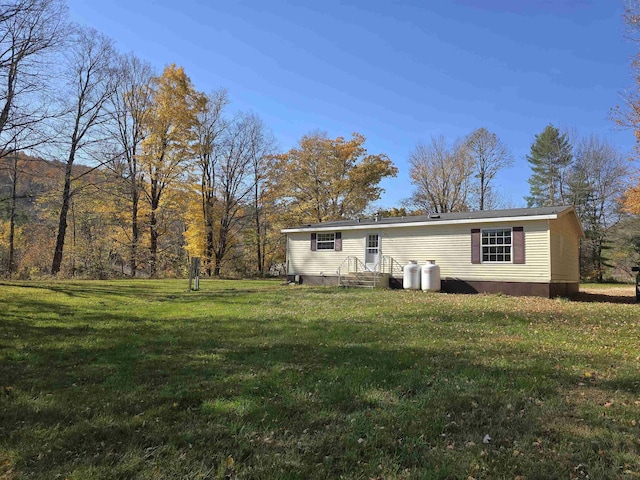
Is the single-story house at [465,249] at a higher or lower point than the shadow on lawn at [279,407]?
higher

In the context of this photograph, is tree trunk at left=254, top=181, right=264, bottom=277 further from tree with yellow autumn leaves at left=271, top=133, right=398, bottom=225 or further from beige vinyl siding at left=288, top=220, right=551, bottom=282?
beige vinyl siding at left=288, top=220, right=551, bottom=282

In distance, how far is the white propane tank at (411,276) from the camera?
14570mm

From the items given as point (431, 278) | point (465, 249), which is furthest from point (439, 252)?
point (431, 278)

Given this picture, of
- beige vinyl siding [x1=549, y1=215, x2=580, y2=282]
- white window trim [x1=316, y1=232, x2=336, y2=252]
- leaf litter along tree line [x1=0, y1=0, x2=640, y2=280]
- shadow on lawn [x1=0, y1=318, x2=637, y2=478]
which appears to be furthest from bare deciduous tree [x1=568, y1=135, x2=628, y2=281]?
shadow on lawn [x1=0, y1=318, x2=637, y2=478]

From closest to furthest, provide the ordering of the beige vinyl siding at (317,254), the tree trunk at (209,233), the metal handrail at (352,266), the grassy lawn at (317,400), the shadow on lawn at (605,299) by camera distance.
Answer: the grassy lawn at (317,400) < the shadow on lawn at (605,299) < the metal handrail at (352,266) < the beige vinyl siding at (317,254) < the tree trunk at (209,233)

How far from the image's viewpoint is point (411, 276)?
1466cm

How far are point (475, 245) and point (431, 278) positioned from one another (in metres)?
2.02

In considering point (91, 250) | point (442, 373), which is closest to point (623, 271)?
point (442, 373)

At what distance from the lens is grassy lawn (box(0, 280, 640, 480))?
2492mm

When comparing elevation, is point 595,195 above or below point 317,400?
above

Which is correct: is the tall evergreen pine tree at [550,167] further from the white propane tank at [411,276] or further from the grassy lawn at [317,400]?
the grassy lawn at [317,400]

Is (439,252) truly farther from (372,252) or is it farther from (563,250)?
(563,250)

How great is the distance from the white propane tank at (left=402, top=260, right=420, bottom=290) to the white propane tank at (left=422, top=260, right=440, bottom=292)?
1.08 ft

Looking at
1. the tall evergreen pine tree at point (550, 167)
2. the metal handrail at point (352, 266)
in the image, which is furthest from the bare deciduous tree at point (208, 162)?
the tall evergreen pine tree at point (550, 167)
